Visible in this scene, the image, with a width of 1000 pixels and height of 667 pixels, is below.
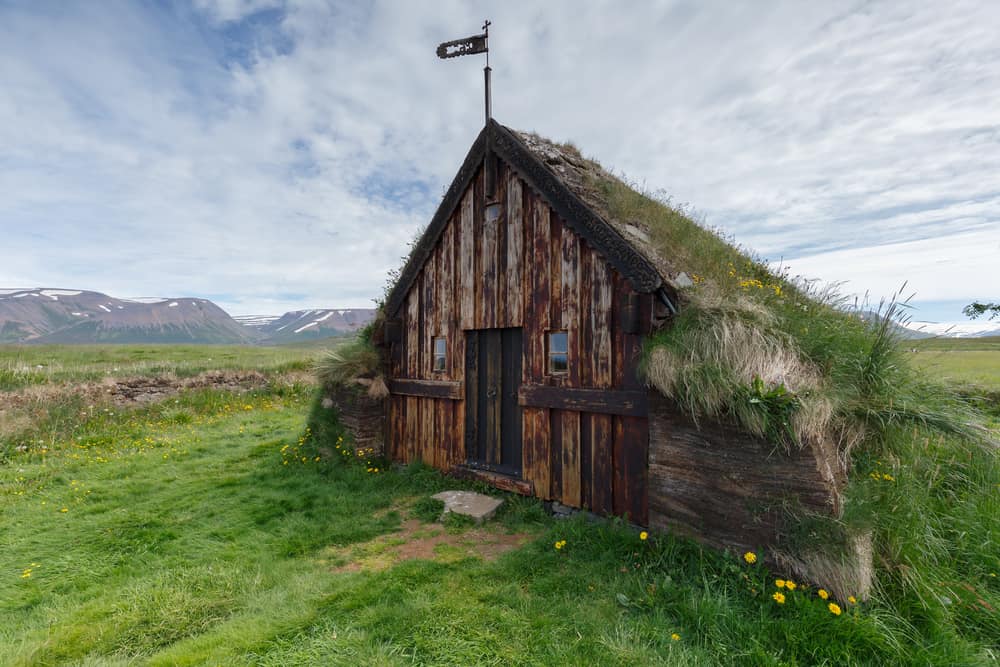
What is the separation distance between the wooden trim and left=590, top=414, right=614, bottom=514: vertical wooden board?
Answer: 1110 millimetres

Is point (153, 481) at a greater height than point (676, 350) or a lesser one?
lesser

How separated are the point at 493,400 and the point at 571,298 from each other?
2221mm

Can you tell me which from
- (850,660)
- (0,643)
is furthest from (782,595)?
(0,643)

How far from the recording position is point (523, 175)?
635cm

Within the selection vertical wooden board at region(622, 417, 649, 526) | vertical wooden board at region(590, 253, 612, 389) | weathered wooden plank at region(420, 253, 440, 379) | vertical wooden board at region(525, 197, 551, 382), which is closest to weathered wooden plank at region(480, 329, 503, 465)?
vertical wooden board at region(525, 197, 551, 382)

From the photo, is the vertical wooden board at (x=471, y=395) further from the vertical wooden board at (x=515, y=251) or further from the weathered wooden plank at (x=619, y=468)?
the weathered wooden plank at (x=619, y=468)

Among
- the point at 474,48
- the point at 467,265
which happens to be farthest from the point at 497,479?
the point at 474,48

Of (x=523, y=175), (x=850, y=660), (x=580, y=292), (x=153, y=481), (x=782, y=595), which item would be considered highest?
(x=523, y=175)

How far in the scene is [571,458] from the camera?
5.68 metres

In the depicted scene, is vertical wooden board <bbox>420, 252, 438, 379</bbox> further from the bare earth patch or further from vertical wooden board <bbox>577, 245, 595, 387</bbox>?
vertical wooden board <bbox>577, 245, 595, 387</bbox>

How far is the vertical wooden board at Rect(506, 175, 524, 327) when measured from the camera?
6.50 metres

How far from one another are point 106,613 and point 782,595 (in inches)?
233

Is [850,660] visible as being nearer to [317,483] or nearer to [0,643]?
[0,643]

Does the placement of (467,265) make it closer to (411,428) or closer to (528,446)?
(528,446)
